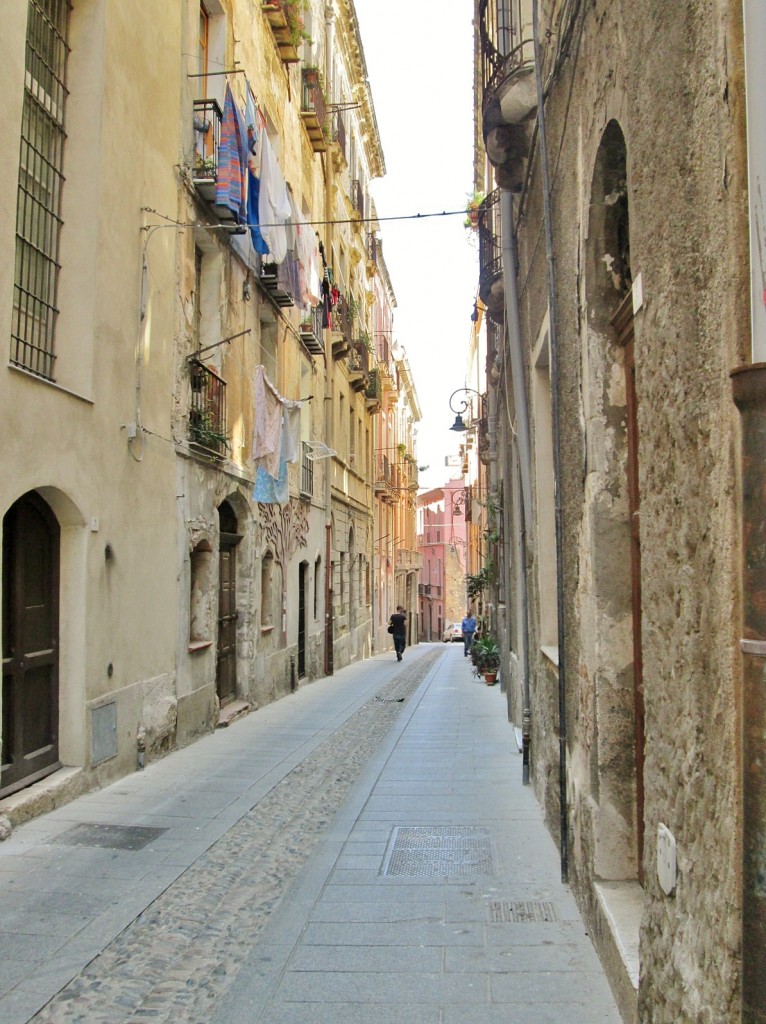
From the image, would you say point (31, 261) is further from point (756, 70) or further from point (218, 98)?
point (756, 70)

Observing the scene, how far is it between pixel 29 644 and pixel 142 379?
3.07 m

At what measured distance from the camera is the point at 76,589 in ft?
24.8

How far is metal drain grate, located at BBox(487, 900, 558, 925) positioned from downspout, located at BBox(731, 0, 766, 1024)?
8.78 ft

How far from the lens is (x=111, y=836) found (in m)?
6.31

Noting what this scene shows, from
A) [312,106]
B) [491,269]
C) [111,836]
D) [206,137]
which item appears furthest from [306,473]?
[111,836]

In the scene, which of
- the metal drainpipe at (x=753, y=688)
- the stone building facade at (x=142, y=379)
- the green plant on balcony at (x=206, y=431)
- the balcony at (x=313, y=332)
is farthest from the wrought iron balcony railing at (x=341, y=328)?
the metal drainpipe at (x=753, y=688)

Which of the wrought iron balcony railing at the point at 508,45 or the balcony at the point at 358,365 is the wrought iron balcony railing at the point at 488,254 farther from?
the balcony at the point at 358,365

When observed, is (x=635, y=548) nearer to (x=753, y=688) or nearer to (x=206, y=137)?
(x=753, y=688)

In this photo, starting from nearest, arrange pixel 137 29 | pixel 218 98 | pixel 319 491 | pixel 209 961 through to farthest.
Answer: pixel 209 961 < pixel 137 29 < pixel 218 98 < pixel 319 491

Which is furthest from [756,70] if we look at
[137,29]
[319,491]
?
[319,491]

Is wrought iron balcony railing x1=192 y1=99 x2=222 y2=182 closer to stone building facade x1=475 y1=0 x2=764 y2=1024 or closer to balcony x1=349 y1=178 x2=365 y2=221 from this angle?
stone building facade x1=475 y1=0 x2=764 y2=1024

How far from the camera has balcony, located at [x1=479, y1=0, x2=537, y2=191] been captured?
6.47 metres

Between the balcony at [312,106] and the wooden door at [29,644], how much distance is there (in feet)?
43.6

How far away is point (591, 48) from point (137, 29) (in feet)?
20.6
